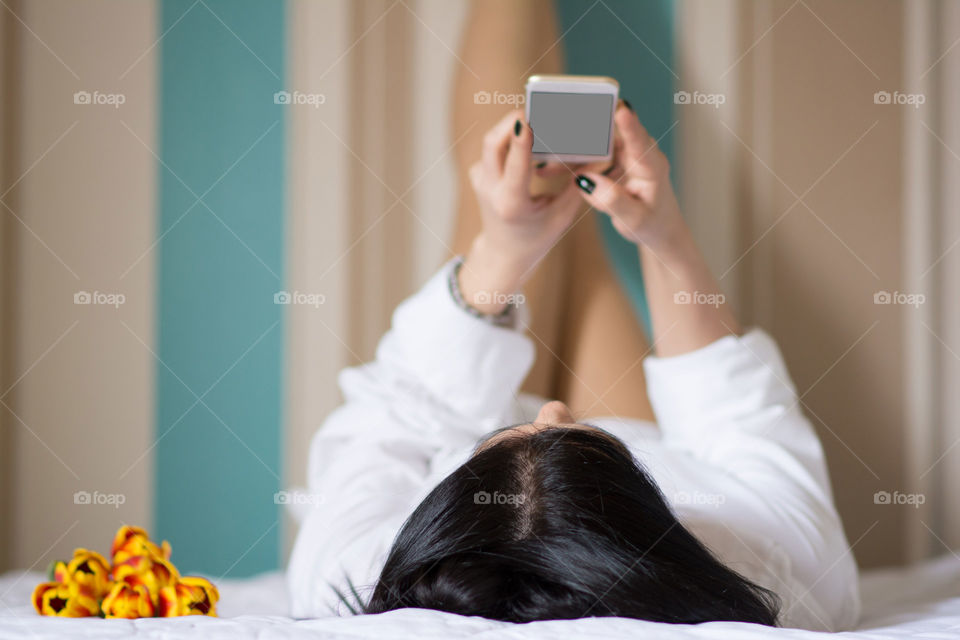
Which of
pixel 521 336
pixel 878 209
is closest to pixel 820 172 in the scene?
pixel 878 209

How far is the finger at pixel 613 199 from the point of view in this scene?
740 millimetres

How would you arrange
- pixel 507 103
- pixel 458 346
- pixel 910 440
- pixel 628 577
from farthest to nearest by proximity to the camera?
pixel 910 440, pixel 507 103, pixel 458 346, pixel 628 577

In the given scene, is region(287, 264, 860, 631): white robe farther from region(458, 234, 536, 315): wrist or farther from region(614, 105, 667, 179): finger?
region(614, 105, 667, 179): finger

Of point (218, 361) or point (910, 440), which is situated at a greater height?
point (218, 361)

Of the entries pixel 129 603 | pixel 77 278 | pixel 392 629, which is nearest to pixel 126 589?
pixel 129 603

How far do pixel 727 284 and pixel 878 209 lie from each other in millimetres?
260

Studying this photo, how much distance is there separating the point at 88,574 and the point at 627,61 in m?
1.01

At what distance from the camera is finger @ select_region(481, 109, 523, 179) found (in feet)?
2.40

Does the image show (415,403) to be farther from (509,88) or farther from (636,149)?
(509,88)

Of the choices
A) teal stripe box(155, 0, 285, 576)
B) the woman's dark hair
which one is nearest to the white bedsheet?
the woman's dark hair

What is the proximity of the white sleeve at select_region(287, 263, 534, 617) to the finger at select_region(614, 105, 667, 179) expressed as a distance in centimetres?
23

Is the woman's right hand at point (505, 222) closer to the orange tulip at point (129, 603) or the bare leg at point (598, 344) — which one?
the bare leg at point (598, 344)

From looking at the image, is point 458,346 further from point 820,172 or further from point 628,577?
point 820,172

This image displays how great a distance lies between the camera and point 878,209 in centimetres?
112
